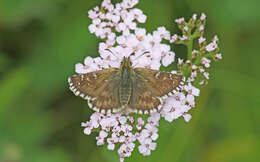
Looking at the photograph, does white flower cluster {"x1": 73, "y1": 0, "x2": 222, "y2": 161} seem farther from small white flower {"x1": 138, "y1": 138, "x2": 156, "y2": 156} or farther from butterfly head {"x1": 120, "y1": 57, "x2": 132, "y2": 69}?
butterfly head {"x1": 120, "y1": 57, "x2": 132, "y2": 69}

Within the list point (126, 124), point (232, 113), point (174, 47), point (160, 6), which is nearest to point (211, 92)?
point (232, 113)

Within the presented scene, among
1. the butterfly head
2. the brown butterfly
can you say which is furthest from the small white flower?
the butterfly head

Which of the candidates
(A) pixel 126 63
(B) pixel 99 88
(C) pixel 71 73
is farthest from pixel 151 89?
(C) pixel 71 73

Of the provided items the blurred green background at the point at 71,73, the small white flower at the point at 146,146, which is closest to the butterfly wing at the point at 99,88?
the small white flower at the point at 146,146

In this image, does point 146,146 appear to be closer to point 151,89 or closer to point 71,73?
point 151,89

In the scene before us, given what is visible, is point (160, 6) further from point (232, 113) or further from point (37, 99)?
point (37, 99)

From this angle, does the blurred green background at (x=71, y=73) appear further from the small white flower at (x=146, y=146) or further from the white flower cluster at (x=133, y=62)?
the small white flower at (x=146, y=146)
